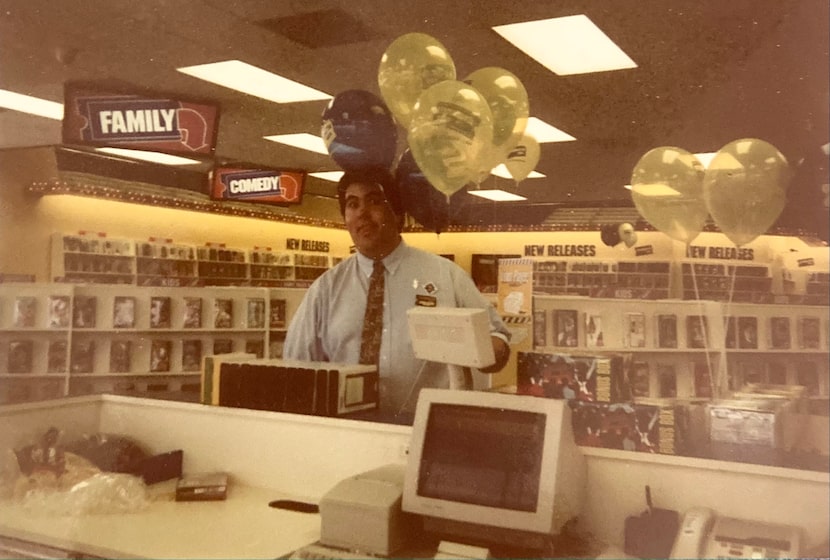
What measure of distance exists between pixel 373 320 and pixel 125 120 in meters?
2.65

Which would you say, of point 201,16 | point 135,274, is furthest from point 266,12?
point 135,274

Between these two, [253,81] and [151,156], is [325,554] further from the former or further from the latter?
[151,156]

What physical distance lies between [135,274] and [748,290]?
7912mm

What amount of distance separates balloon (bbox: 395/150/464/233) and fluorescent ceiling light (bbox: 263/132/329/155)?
418 cm

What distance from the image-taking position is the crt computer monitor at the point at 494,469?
1597 mm

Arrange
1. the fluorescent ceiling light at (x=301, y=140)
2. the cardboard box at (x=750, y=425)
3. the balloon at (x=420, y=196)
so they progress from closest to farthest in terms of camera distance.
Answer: the cardboard box at (x=750, y=425), the balloon at (x=420, y=196), the fluorescent ceiling light at (x=301, y=140)

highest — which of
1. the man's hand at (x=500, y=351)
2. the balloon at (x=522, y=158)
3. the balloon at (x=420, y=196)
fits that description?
the balloon at (x=522, y=158)

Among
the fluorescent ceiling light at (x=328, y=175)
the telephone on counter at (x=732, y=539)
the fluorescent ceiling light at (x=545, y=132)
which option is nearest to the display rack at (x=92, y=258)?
the fluorescent ceiling light at (x=328, y=175)

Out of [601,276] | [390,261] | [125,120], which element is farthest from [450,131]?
[601,276]

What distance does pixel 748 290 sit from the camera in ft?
31.6

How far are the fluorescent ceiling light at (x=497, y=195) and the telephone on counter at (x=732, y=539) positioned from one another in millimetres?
9191

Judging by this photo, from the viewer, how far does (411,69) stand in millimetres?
3188

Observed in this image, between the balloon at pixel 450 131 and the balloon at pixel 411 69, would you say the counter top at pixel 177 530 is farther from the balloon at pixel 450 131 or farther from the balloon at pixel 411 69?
the balloon at pixel 411 69

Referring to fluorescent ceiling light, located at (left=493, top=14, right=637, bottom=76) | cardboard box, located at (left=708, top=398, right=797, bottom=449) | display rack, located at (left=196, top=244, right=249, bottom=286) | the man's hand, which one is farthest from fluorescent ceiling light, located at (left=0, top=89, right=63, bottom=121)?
cardboard box, located at (left=708, top=398, right=797, bottom=449)
